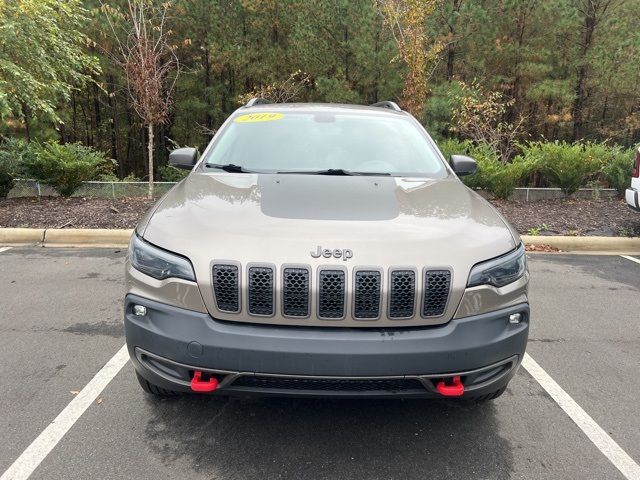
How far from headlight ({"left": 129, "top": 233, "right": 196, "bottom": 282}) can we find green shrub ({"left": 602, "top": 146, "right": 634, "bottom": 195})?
30.6 ft

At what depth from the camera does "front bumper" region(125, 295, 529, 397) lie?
2084 mm

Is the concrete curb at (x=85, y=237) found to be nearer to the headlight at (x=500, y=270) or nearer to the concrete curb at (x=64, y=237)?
the concrete curb at (x=64, y=237)

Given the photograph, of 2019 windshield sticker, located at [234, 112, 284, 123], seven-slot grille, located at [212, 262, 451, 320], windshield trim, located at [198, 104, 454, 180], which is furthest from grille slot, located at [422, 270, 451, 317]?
2019 windshield sticker, located at [234, 112, 284, 123]

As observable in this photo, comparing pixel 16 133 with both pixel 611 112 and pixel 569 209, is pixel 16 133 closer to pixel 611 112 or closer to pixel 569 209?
pixel 569 209

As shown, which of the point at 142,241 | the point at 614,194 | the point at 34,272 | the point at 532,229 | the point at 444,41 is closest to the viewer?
the point at 142,241

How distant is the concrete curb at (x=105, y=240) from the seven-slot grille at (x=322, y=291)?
203 inches

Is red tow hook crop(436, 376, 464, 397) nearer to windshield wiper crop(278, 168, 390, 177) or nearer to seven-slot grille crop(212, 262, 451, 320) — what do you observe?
seven-slot grille crop(212, 262, 451, 320)

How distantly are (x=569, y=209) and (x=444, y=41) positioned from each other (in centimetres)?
1150

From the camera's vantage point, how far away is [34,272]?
18.0 ft

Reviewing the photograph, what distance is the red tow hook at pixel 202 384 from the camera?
2.18 metres

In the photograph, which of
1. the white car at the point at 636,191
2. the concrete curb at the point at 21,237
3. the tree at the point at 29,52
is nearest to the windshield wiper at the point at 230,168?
the concrete curb at the point at 21,237

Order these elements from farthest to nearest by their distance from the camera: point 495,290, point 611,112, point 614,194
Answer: point 611,112 < point 614,194 < point 495,290

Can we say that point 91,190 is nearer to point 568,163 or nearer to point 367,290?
point 367,290

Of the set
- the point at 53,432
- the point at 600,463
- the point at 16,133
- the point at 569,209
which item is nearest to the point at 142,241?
the point at 53,432
